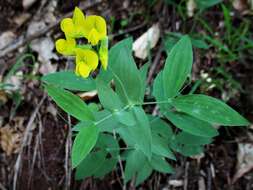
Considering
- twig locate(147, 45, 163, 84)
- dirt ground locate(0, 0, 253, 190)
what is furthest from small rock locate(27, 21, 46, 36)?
twig locate(147, 45, 163, 84)

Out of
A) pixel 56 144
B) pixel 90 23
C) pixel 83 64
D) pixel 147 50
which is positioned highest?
pixel 90 23

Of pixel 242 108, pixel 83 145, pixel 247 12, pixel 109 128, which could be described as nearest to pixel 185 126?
pixel 109 128

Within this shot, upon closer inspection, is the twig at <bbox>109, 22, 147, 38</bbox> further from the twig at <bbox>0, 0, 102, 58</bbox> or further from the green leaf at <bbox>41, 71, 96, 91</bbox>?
the green leaf at <bbox>41, 71, 96, 91</bbox>

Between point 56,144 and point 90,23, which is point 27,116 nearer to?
point 56,144

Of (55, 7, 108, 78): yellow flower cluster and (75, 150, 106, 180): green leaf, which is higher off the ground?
(55, 7, 108, 78): yellow flower cluster

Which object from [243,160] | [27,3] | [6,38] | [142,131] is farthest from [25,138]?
[243,160]

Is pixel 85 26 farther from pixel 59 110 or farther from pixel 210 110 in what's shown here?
pixel 59 110
